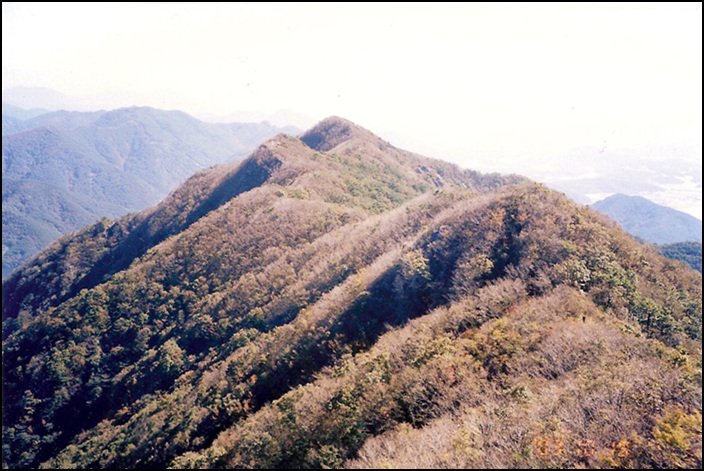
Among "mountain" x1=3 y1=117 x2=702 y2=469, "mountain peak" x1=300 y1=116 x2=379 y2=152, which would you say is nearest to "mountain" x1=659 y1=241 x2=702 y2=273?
"mountain" x1=3 y1=117 x2=702 y2=469

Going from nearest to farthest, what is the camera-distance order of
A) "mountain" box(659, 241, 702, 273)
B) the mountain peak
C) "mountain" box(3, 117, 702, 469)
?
"mountain" box(3, 117, 702, 469) < "mountain" box(659, 241, 702, 273) < the mountain peak

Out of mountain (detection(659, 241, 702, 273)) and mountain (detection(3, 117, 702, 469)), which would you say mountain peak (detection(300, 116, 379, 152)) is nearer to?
mountain (detection(3, 117, 702, 469))

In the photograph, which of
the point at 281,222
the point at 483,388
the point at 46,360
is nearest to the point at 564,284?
the point at 483,388

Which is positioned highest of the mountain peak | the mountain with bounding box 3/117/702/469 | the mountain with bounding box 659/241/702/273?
the mountain peak

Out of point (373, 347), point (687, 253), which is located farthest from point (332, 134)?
point (373, 347)

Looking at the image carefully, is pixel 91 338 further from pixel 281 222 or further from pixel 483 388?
pixel 483 388

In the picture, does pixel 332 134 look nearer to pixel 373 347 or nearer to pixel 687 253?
pixel 687 253

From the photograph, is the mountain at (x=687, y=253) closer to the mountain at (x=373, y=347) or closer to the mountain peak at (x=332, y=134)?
the mountain at (x=373, y=347)

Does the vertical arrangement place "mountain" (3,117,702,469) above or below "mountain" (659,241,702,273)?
above

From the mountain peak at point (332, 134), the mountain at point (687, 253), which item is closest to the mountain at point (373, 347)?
the mountain peak at point (332, 134)
